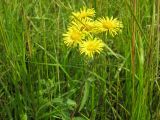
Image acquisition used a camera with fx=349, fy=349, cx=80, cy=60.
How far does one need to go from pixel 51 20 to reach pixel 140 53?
51cm

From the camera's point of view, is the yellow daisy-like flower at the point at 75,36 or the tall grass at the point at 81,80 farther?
the tall grass at the point at 81,80

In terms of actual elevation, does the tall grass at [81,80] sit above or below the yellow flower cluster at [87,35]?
below

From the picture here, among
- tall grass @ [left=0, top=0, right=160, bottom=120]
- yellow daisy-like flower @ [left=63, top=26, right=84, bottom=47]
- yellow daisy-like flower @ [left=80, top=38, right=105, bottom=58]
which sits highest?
yellow daisy-like flower @ [left=63, top=26, right=84, bottom=47]

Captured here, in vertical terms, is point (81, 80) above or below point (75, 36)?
below

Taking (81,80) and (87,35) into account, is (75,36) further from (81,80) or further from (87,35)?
(81,80)

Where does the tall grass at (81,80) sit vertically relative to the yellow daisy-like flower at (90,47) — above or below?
below

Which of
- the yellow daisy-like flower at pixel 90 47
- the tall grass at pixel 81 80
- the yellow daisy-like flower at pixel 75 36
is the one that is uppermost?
the yellow daisy-like flower at pixel 75 36

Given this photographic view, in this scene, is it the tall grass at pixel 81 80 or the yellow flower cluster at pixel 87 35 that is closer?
the yellow flower cluster at pixel 87 35

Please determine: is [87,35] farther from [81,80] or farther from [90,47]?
[81,80]

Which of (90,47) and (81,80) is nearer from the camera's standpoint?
(90,47)

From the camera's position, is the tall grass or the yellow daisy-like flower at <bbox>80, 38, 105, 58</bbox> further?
the tall grass

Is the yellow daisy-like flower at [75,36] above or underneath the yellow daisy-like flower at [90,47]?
above

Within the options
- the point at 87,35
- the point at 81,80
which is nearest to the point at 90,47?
the point at 87,35

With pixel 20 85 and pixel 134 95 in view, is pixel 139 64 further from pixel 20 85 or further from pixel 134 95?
pixel 20 85
